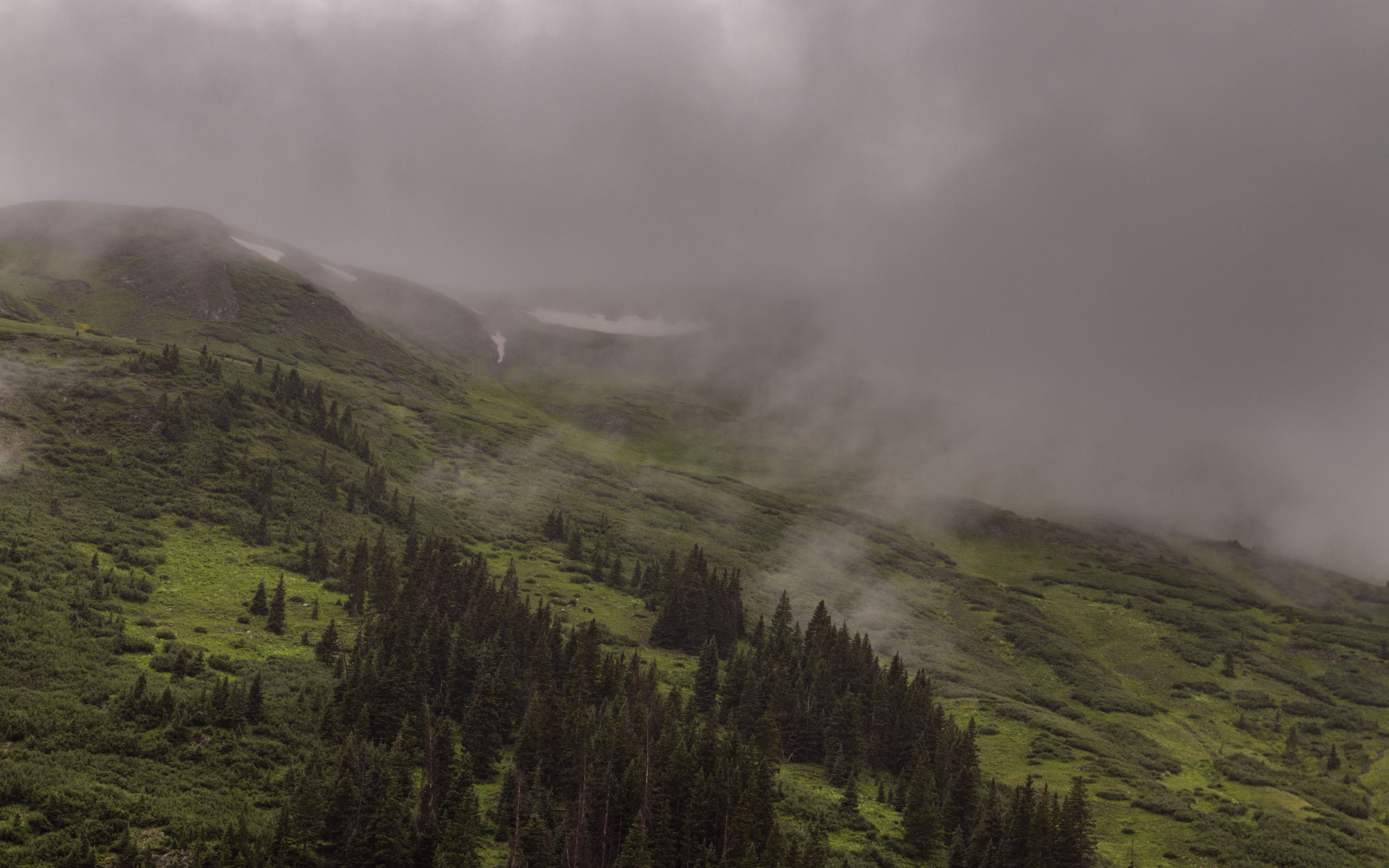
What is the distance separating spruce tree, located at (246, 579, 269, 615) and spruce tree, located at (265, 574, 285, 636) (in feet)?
1.29

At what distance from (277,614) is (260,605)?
3710 millimetres

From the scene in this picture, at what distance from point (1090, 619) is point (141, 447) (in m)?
172

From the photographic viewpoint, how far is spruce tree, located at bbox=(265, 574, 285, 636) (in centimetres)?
7031

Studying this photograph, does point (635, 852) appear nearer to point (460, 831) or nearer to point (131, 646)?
point (460, 831)

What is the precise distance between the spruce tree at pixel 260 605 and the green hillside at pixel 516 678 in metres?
0.34

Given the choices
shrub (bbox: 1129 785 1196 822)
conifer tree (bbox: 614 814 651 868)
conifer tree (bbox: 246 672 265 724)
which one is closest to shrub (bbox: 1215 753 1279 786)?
shrub (bbox: 1129 785 1196 822)

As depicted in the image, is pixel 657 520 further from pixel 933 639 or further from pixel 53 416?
pixel 53 416

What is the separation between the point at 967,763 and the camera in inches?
2557

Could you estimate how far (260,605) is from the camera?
73500 millimetres

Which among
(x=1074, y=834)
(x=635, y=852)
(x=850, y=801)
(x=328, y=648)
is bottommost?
(x=328, y=648)

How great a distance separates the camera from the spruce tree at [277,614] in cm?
7031

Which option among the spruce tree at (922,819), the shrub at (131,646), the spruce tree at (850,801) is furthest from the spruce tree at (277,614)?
the spruce tree at (922,819)

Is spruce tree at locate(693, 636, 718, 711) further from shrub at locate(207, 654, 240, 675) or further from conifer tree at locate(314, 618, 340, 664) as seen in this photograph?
shrub at locate(207, 654, 240, 675)

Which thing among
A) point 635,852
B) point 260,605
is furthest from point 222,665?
point 635,852
